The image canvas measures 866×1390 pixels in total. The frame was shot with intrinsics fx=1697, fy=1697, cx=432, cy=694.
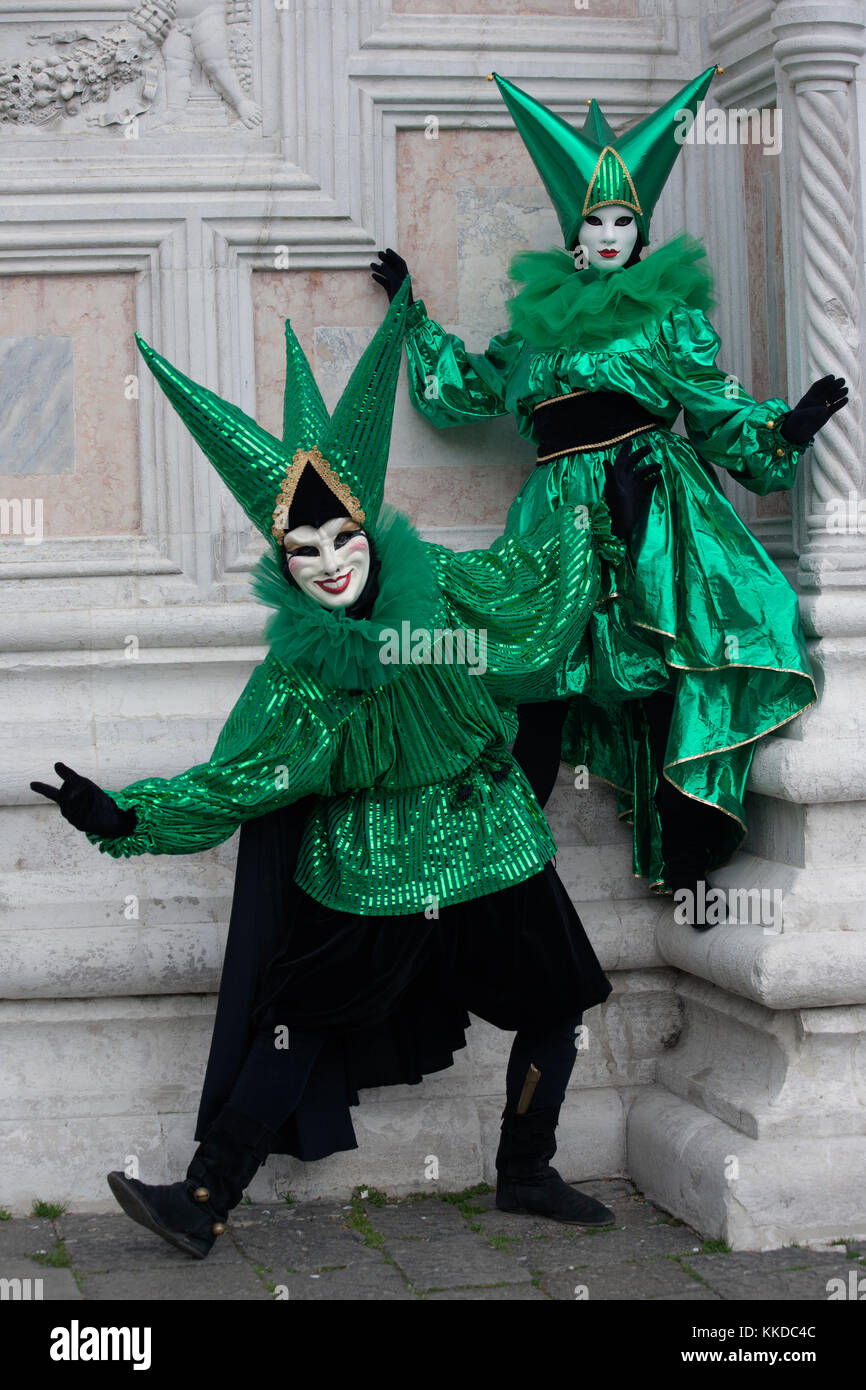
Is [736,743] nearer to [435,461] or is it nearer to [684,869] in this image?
[684,869]

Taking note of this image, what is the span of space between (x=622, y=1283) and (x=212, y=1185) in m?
0.86

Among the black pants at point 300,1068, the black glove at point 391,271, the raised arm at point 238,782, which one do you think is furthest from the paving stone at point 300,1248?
the black glove at point 391,271

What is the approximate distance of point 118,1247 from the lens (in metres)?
3.67

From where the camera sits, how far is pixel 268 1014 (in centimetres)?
358

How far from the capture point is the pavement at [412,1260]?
3.40m

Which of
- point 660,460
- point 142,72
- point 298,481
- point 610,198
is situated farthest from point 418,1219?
point 142,72

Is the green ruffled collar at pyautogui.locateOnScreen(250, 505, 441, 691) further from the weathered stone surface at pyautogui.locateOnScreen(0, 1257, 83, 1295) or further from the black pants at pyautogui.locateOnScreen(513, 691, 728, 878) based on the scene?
the weathered stone surface at pyautogui.locateOnScreen(0, 1257, 83, 1295)

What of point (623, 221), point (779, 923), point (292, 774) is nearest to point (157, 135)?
point (623, 221)

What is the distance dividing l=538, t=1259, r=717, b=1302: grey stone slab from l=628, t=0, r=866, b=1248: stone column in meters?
0.20

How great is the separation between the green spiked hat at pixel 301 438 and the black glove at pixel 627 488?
635 millimetres

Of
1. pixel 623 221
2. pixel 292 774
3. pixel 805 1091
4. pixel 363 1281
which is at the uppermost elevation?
pixel 623 221

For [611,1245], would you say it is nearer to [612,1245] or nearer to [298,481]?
[612,1245]

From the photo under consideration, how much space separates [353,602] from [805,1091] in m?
1.47

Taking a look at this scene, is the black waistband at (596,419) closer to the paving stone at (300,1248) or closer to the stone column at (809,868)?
the stone column at (809,868)
